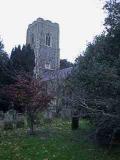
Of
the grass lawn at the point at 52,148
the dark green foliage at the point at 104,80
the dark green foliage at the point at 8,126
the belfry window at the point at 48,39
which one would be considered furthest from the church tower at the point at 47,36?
the grass lawn at the point at 52,148

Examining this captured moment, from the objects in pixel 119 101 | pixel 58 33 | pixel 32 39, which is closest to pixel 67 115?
pixel 119 101

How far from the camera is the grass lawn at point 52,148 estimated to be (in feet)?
42.0

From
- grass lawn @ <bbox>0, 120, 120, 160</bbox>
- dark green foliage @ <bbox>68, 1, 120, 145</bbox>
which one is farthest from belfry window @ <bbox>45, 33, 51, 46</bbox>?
grass lawn @ <bbox>0, 120, 120, 160</bbox>

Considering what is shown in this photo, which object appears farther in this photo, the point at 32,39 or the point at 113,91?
the point at 32,39

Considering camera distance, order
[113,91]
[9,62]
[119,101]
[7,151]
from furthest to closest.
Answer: [9,62], [7,151], [113,91], [119,101]

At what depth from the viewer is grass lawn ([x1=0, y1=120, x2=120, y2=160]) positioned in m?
12.8

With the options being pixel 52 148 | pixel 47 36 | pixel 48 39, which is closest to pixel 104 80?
pixel 52 148

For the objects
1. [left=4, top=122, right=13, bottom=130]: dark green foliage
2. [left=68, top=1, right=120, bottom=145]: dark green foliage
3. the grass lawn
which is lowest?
the grass lawn

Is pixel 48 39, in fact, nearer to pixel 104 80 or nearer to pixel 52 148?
pixel 52 148

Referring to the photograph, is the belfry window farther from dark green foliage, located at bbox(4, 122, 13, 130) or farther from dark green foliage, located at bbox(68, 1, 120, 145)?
dark green foliage, located at bbox(68, 1, 120, 145)

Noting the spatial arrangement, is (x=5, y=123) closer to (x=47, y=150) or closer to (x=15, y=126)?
(x=15, y=126)

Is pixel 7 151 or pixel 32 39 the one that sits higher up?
pixel 32 39

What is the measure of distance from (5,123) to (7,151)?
8922mm

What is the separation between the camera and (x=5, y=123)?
22469 mm
